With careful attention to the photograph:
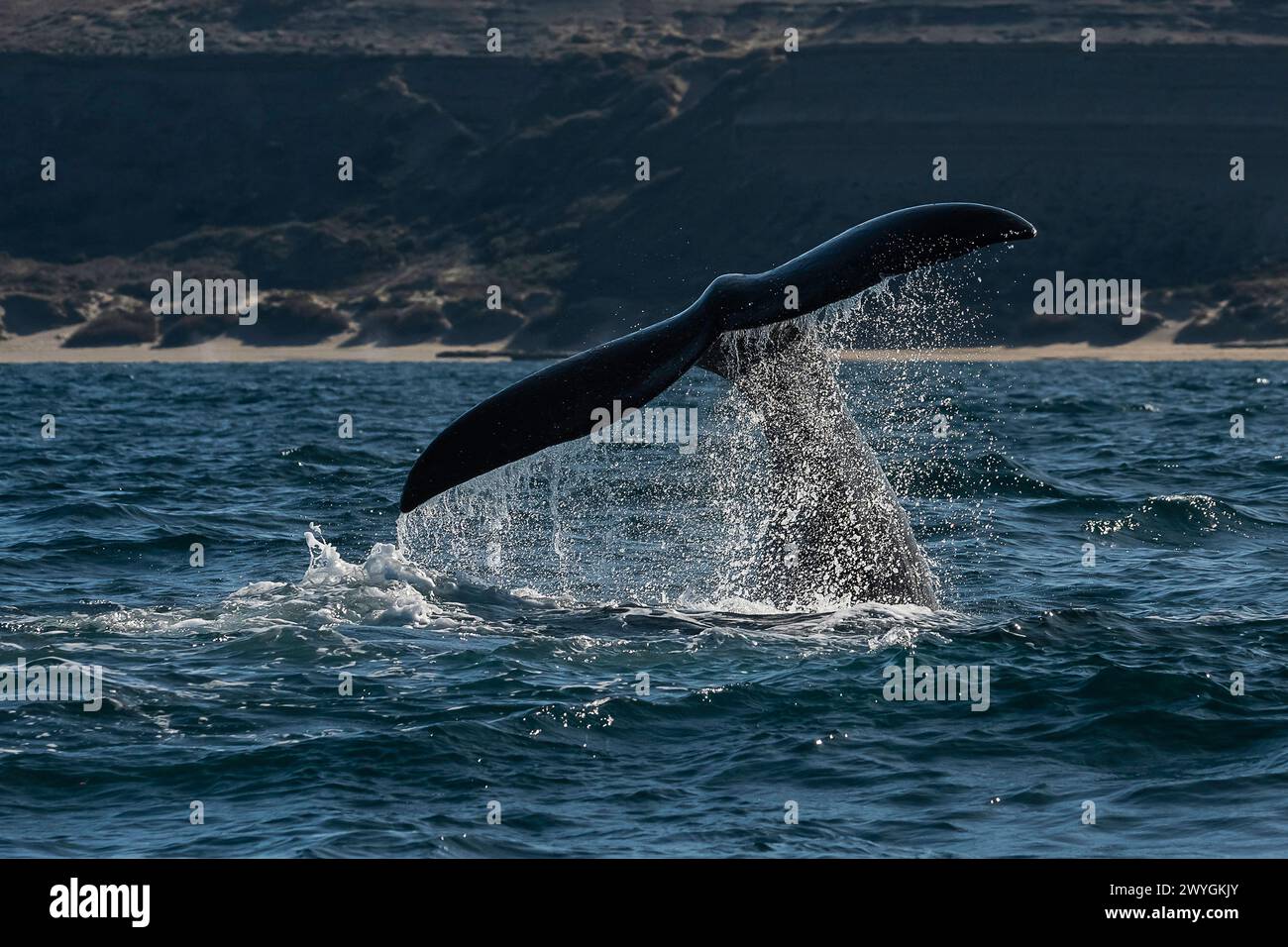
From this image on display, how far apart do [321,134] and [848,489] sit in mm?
83881

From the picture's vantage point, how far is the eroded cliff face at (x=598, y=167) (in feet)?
240

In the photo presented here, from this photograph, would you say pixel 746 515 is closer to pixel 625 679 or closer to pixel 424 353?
pixel 625 679

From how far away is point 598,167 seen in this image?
84250 mm

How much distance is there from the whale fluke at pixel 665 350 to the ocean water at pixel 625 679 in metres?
0.44

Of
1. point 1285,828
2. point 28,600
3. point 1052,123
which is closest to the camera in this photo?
point 1285,828

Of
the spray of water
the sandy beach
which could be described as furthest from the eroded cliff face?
the spray of water

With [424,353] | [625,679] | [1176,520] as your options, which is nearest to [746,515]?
[1176,520]

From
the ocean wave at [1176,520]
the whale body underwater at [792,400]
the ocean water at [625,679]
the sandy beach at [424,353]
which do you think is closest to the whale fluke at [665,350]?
the whale body underwater at [792,400]

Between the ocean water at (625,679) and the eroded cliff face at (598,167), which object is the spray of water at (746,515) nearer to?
the ocean water at (625,679)

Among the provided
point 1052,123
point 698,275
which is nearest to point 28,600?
point 698,275

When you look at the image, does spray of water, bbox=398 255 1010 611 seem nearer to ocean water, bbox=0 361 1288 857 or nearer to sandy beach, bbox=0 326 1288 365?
ocean water, bbox=0 361 1288 857

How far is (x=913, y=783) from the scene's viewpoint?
838cm
